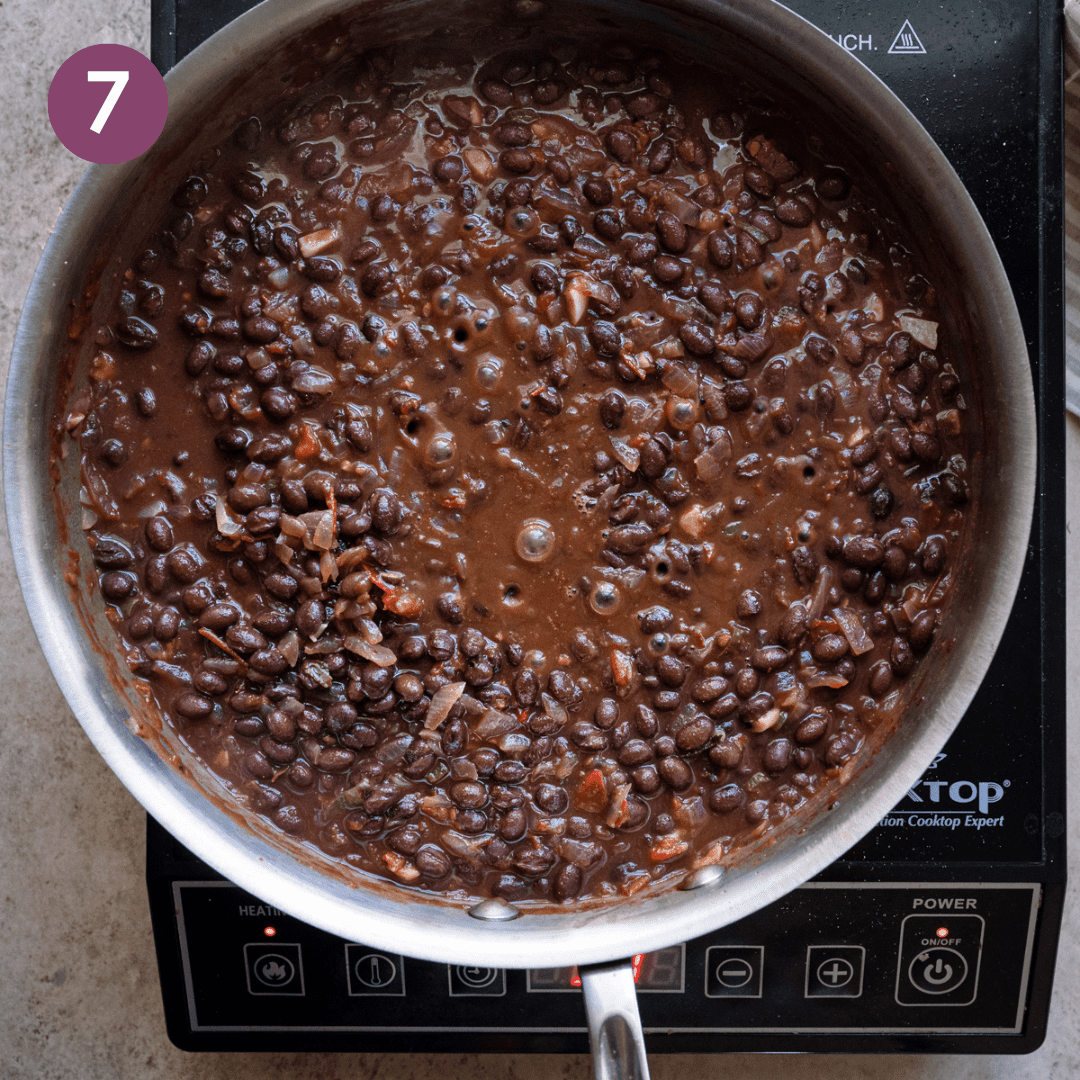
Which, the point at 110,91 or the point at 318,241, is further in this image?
the point at 110,91

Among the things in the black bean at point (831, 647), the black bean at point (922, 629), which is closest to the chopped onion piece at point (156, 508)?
the black bean at point (831, 647)

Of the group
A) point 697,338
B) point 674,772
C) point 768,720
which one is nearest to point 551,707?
point 674,772

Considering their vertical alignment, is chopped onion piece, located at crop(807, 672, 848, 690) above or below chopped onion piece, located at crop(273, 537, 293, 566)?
below

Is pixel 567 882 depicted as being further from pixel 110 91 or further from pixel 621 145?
pixel 110 91

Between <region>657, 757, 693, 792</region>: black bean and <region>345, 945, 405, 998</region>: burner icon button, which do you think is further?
<region>345, 945, 405, 998</region>: burner icon button

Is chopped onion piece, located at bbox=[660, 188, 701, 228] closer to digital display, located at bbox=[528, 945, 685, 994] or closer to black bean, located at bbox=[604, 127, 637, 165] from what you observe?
black bean, located at bbox=[604, 127, 637, 165]

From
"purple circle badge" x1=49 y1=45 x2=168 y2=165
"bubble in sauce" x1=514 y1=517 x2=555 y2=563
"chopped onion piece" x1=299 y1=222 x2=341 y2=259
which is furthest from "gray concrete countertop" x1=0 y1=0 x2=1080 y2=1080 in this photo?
"bubble in sauce" x1=514 y1=517 x2=555 y2=563

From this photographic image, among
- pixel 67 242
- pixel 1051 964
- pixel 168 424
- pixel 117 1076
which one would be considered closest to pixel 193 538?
pixel 168 424

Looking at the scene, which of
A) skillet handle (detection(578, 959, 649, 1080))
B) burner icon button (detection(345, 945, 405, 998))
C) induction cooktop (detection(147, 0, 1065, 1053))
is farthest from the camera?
burner icon button (detection(345, 945, 405, 998))
